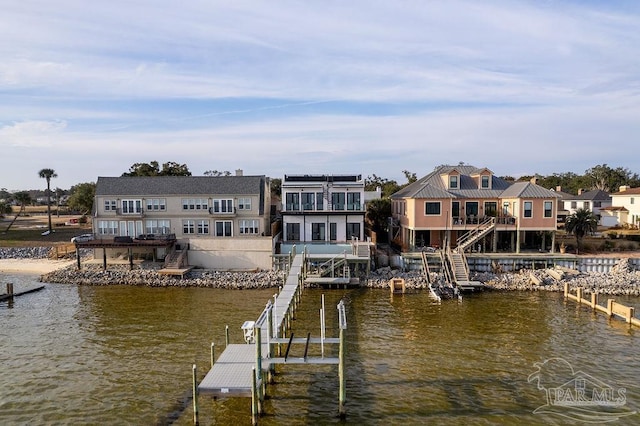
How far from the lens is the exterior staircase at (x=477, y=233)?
3788cm

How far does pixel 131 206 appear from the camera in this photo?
140 ft

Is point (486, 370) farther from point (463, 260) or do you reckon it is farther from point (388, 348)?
point (463, 260)

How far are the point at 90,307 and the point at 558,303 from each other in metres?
31.0

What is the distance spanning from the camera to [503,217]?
39.1 metres

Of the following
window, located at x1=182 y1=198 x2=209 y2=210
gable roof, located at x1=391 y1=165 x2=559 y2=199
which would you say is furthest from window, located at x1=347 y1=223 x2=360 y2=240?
window, located at x1=182 y1=198 x2=209 y2=210

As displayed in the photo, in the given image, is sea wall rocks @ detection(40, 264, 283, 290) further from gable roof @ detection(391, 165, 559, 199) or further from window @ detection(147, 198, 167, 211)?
gable roof @ detection(391, 165, 559, 199)

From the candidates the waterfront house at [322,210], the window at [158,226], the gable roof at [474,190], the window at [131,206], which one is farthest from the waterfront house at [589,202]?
the window at [131,206]

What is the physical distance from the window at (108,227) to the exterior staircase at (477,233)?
31.5m

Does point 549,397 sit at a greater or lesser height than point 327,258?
lesser

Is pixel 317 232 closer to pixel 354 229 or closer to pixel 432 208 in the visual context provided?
pixel 354 229

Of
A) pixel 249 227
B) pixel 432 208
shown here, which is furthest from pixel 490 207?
pixel 249 227

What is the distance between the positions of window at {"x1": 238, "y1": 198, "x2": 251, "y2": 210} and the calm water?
11523 mm

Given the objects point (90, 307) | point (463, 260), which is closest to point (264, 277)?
point (90, 307)

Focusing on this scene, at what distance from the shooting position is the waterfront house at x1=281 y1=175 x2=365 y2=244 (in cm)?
4191
